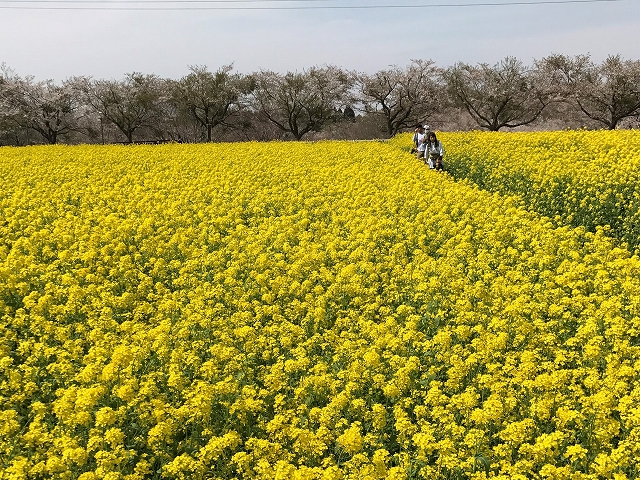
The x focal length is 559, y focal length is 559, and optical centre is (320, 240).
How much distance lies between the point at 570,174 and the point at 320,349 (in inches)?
422

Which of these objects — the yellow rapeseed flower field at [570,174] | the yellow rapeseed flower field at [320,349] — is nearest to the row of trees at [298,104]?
the yellow rapeseed flower field at [570,174]

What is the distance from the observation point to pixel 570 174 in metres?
14.6

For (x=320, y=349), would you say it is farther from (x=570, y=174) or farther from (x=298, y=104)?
(x=298, y=104)

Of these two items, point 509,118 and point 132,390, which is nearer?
point 132,390

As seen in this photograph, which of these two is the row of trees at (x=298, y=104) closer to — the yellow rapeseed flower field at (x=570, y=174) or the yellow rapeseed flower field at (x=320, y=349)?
the yellow rapeseed flower field at (x=570, y=174)

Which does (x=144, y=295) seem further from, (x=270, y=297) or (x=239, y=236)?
(x=239, y=236)

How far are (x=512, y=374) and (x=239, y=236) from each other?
674cm

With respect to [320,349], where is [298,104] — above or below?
above

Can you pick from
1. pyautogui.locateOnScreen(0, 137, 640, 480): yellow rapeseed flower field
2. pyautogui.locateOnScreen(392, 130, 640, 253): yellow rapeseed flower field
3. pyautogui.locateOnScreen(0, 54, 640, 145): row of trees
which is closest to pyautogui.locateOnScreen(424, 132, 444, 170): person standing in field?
pyautogui.locateOnScreen(392, 130, 640, 253): yellow rapeseed flower field

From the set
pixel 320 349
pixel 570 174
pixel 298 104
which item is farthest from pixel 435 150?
pixel 298 104

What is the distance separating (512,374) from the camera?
5438 millimetres

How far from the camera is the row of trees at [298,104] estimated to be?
59.5 metres

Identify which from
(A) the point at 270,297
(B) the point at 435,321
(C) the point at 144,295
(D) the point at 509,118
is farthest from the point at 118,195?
(D) the point at 509,118

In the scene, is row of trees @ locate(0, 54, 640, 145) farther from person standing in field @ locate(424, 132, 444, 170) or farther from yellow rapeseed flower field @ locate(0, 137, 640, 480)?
yellow rapeseed flower field @ locate(0, 137, 640, 480)
